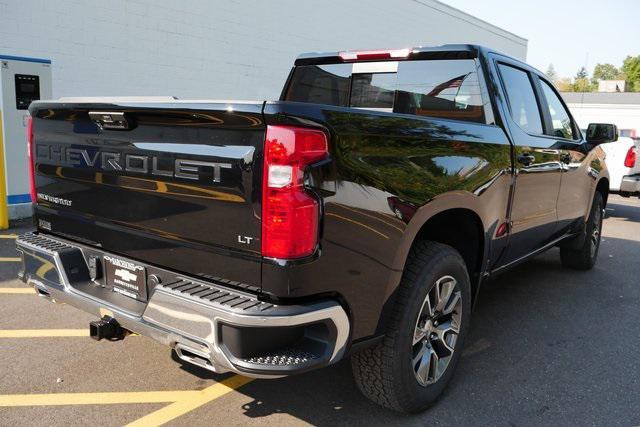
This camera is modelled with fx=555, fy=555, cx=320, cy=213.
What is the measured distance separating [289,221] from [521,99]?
2647 mm

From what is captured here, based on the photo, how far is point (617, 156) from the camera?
962 centimetres

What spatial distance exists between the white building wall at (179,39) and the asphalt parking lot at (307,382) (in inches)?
177

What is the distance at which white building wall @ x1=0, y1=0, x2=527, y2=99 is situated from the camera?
7738 mm

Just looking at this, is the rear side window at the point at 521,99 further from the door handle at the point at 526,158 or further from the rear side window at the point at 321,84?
the rear side window at the point at 321,84

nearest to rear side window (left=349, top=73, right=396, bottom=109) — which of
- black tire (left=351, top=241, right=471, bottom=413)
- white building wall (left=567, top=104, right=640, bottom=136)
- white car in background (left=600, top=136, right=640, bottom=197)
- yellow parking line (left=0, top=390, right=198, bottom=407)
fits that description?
black tire (left=351, top=241, right=471, bottom=413)

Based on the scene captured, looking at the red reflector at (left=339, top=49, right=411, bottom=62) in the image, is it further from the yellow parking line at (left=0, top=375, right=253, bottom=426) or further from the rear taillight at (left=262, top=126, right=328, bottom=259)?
the yellow parking line at (left=0, top=375, right=253, bottom=426)

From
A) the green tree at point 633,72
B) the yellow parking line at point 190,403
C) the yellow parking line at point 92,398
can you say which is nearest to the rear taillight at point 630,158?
the yellow parking line at point 190,403

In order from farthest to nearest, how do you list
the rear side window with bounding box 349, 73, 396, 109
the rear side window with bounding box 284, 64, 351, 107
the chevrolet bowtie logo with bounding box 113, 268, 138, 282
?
the rear side window with bounding box 284, 64, 351, 107
the rear side window with bounding box 349, 73, 396, 109
the chevrolet bowtie logo with bounding box 113, 268, 138, 282

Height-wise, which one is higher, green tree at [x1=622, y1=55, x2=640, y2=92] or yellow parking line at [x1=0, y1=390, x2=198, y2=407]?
green tree at [x1=622, y1=55, x2=640, y2=92]

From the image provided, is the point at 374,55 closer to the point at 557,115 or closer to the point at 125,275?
the point at 557,115

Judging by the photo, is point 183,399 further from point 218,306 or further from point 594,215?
point 594,215

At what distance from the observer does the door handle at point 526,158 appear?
11.9 feet

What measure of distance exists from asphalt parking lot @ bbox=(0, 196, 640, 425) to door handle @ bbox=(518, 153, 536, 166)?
1.28 metres

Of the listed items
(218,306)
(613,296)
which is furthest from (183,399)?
(613,296)
